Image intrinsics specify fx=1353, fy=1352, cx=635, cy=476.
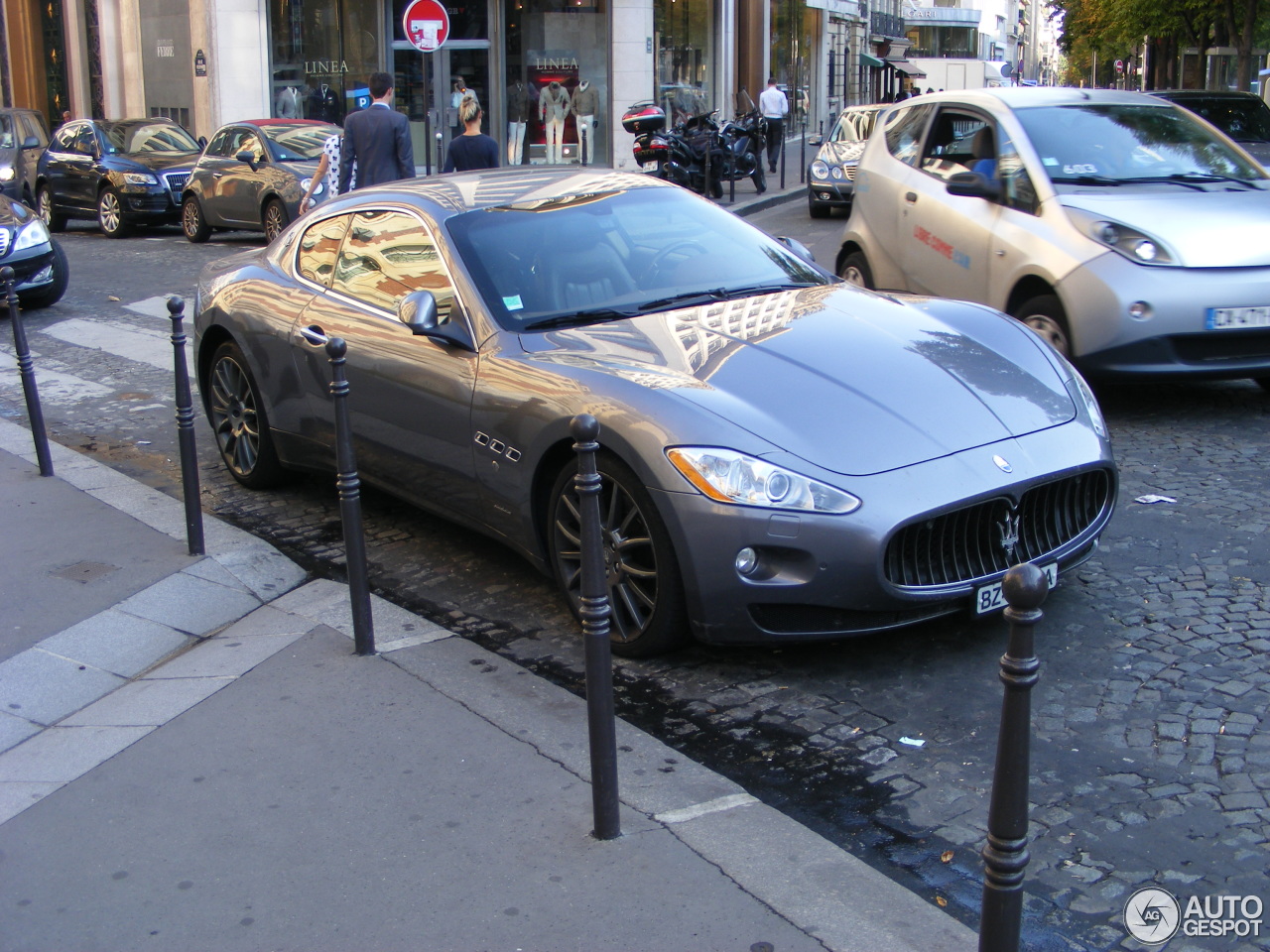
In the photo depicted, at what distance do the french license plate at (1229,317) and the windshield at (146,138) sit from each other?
17.3 metres

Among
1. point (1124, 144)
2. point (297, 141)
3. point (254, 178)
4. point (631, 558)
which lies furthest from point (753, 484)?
point (297, 141)

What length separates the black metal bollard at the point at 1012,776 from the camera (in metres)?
2.19

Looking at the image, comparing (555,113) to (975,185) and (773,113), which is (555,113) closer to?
(773,113)

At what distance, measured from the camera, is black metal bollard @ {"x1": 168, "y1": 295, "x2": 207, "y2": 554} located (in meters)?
5.41

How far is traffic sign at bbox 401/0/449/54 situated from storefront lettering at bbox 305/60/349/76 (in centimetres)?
1168

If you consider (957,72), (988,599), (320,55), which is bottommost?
(988,599)

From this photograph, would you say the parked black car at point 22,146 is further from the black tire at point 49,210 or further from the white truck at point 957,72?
the white truck at point 957,72

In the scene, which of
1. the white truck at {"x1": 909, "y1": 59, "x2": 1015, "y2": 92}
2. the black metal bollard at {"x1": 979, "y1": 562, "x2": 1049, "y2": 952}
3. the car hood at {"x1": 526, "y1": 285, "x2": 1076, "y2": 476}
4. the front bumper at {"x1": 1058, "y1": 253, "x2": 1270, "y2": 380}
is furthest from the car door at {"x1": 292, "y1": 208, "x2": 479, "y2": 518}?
the white truck at {"x1": 909, "y1": 59, "x2": 1015, "y2": 92}

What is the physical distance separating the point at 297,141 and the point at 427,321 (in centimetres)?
1397

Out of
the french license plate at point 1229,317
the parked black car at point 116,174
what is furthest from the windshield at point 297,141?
the french license plate at point 1229,317

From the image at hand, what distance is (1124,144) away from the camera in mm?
7883

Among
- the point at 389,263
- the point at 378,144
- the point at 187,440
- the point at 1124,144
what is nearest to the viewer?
the point at 187,440

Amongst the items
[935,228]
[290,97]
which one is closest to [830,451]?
[935,228]

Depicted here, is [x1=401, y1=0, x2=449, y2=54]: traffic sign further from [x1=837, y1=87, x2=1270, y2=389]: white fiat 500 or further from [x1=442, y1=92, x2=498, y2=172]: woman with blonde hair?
[x1=837, y1=87, x2=1270, y2=389]: white fiat 500
